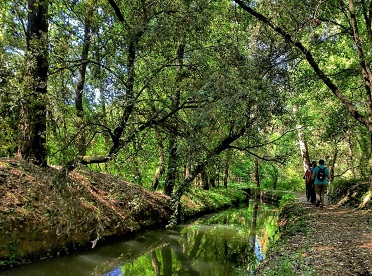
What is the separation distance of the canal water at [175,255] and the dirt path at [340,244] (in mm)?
1873

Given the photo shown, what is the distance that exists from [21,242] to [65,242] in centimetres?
145

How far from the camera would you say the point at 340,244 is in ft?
25.1

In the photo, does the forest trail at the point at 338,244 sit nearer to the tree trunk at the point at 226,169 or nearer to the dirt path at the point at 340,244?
the dirt path at the point at 340,244

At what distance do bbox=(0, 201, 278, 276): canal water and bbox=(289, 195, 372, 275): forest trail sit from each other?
1.72 metres

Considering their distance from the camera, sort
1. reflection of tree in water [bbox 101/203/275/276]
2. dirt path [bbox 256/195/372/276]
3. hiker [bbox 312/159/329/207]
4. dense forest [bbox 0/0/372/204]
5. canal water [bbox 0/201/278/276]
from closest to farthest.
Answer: dirt path [bbox 256/195/372/276], dense forest [bbox 0/0/372/204], canal water [bbox 0/201/278/276], reflection of tree in water [bbox 101/203/275/276], hiker [bbox 312/159/329/207]

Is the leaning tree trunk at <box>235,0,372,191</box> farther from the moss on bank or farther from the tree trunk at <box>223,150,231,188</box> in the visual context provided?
the moss on bank

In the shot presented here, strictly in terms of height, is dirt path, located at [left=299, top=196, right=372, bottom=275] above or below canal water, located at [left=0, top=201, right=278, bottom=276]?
above

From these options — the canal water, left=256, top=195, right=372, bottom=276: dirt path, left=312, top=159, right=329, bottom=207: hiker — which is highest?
left=312, top=159, right=329, bottom=207: hiker

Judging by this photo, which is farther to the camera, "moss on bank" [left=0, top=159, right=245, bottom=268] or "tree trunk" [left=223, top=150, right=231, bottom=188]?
"tree trunk" [left=223, top=150, right=231, bottom=188]

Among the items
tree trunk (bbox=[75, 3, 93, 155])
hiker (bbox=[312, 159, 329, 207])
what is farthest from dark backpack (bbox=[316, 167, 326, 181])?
tree trunk (bbox=[75, 3, 93, 155])

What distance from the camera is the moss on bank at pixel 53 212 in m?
8.27

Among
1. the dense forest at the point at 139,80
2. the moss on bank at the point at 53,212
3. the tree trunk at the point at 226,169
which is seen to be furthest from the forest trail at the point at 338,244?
the moss on bank at the point at 53,212

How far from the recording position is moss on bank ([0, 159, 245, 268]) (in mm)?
8273

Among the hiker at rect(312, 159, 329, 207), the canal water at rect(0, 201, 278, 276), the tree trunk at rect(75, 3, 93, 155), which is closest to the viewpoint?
the tree trunk at rect(75, 3, 93, 155)
